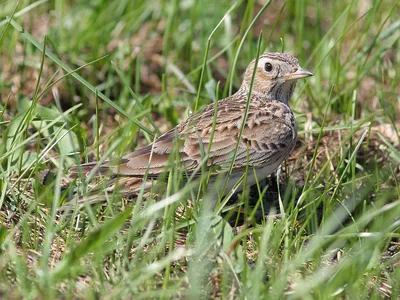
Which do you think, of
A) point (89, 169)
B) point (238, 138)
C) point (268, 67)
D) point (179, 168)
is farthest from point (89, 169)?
point (268, 67)

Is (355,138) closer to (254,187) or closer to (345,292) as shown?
(254,187)

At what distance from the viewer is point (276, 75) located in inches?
234

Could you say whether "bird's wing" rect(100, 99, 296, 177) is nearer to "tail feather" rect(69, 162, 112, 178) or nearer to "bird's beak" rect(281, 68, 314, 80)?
"tail feather" rect(69, 162, 112, 178)

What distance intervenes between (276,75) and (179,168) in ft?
5.03

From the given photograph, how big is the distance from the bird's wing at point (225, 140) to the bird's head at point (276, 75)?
0.43 ft

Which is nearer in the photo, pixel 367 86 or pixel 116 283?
pixel 116 283

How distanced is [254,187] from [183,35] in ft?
7.10

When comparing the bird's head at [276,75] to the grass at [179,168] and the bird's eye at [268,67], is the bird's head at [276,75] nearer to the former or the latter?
the bird's eye at [268,67]

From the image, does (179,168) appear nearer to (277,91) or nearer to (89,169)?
(89,169)

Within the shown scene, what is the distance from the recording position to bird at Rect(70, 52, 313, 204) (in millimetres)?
5062

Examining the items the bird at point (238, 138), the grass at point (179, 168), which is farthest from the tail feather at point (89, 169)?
the grass at point (179, 168)

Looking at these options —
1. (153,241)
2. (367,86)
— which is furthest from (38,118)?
(367,86)

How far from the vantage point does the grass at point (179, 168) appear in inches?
154

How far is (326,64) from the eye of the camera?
7441 mm
